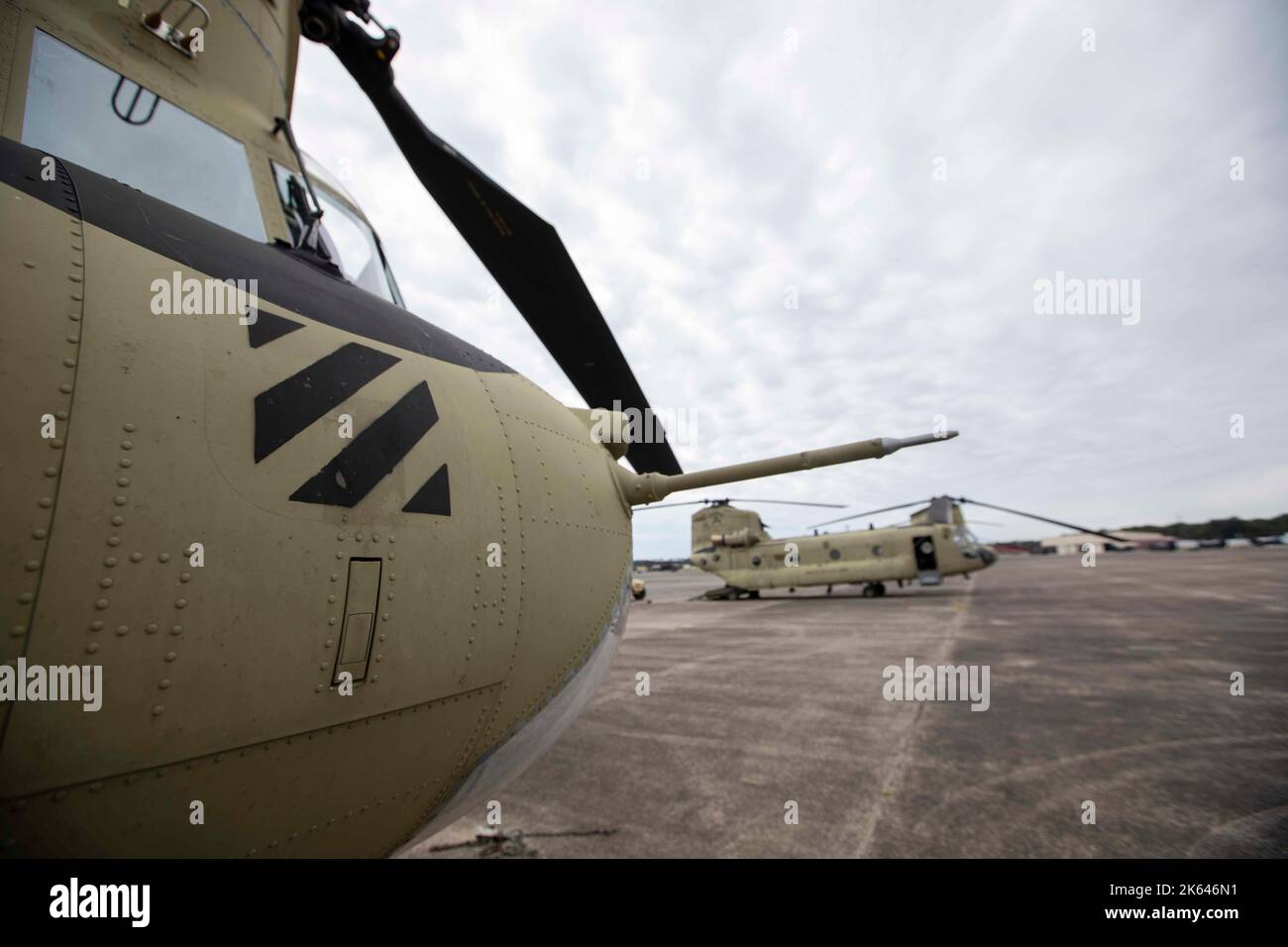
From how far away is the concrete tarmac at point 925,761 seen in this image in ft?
12.9

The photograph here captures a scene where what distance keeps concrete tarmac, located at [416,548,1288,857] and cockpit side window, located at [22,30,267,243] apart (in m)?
4.56

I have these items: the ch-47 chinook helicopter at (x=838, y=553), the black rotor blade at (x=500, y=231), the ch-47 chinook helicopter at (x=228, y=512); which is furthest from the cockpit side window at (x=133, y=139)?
the ch-47 chinook helicopter at (x=838, y=553)

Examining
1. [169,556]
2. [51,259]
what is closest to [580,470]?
[169,556]

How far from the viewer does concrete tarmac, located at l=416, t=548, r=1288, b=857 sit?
3932mm

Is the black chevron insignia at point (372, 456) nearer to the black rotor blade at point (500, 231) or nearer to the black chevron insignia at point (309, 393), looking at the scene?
the black chevron insignia at point (309, 393)

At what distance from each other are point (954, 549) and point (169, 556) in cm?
2682

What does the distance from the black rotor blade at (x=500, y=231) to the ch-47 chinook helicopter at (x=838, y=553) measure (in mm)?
17759

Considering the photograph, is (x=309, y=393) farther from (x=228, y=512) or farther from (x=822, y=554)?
(x=822, y=554)

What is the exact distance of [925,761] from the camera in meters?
5.32

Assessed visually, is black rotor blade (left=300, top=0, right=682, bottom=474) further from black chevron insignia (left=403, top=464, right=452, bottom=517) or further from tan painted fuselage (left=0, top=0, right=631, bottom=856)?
black chevron insignia (left=403, top=464, right=452, bottom=517)

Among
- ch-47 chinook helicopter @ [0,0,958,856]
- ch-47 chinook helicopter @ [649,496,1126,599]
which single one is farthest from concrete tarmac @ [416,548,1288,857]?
ch-47 chinook helicopter @ [649,496,1126,599]

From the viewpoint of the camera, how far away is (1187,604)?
16641mm

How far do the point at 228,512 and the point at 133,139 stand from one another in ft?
8.13
